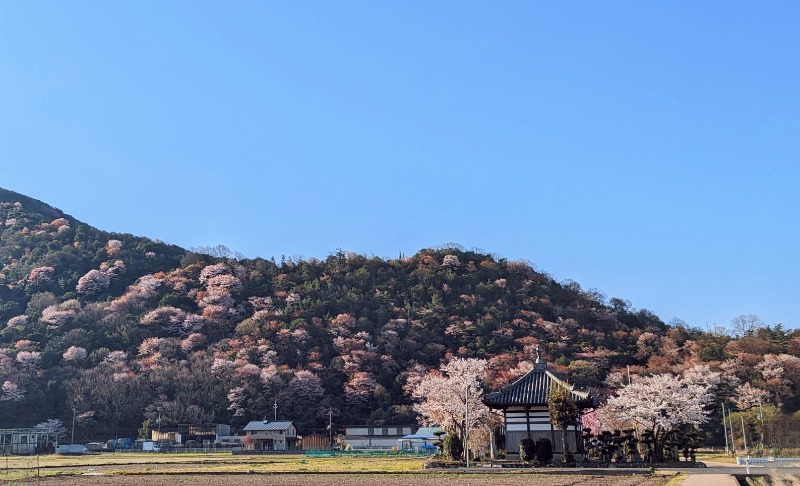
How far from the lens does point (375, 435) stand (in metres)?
72.8

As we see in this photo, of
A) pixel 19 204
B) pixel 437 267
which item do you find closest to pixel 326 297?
pixel 437 267

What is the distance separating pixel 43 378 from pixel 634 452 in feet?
225

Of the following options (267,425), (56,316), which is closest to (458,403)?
(267,425)

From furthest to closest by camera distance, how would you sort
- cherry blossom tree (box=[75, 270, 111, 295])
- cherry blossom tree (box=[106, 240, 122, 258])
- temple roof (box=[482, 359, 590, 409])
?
cherry blossom tree (box=[106, 240, 122, 258]), cherry blossom tree (box=[75, 270, 111, 295]), temple roof (box=[482, 359, 590, 409])

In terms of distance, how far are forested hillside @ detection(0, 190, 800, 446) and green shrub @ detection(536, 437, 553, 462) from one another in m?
35.2

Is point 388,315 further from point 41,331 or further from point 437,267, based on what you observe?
point 41,331

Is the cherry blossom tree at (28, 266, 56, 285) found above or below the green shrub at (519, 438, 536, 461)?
above

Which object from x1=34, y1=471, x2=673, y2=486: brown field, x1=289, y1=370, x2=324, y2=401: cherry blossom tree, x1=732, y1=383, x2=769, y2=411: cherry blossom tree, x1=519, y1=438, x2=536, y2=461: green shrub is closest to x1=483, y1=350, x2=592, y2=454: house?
x1=519, y1=438, x2=536, y2=461: green shrub

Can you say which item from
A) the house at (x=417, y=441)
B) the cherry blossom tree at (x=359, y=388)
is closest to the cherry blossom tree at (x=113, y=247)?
the cherry blossom tree at (x=359, y=388)

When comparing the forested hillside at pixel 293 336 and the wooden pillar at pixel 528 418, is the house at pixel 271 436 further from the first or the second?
the wooden pillar at pixel 528 418

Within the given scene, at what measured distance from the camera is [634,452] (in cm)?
3991

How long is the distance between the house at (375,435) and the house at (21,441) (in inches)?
1163

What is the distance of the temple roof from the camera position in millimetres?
40750

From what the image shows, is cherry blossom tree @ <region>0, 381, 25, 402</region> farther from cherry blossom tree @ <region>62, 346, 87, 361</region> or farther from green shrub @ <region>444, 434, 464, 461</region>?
green shrub @ <region>444, 434, 464, 461</region>
